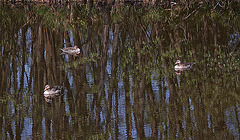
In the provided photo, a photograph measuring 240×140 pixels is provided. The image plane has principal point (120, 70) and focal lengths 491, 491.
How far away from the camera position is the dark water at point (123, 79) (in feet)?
31.2

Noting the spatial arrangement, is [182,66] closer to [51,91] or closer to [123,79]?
[123,79]

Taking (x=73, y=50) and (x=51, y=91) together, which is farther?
(x=73, y=50)

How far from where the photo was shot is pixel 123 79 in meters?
13.6

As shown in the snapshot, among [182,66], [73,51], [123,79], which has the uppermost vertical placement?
[73,51]

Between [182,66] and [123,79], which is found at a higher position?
[182,66]

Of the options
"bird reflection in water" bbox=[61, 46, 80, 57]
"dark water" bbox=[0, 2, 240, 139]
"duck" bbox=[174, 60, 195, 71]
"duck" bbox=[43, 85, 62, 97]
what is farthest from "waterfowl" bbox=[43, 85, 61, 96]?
"bird reflection in water" bbox=[61, 46, 80, 57]

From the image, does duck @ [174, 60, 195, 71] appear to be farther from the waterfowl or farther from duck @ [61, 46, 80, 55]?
duck @ [61, 46, 80, 55]

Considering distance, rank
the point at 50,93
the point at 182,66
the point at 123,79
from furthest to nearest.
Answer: the point at 182,66 → the point at 123,79 → the point at 50,93

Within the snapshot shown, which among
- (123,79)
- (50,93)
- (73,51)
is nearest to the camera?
(50,93)

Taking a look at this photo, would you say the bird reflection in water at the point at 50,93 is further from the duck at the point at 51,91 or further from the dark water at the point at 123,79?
the dark water at the point at 123,79

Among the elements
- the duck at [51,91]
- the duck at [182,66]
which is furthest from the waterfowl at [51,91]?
the duck at [182,66]

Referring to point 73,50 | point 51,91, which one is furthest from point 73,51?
point 51,91

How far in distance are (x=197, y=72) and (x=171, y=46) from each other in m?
4.04

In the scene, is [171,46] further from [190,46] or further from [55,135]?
[55,135]
